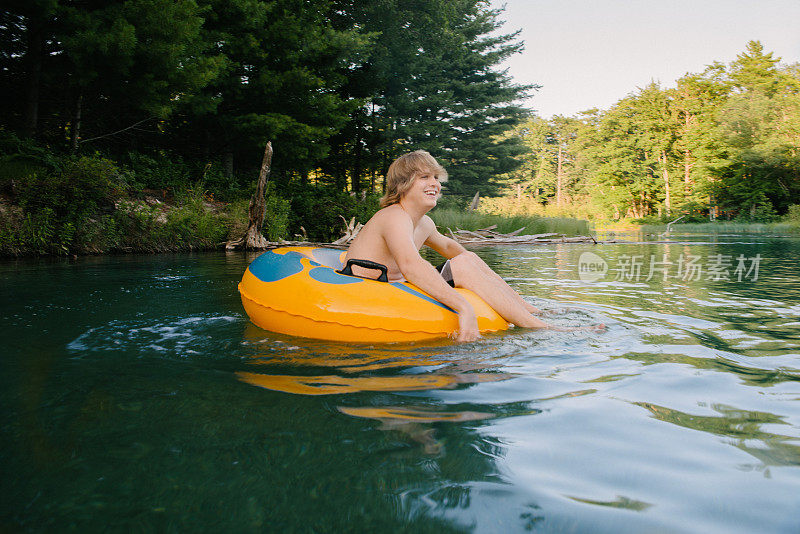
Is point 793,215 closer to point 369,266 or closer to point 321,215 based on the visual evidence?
point 321,215

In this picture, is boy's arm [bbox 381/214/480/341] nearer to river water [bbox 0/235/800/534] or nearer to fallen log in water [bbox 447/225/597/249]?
river water [bbox 0/235/800/534]

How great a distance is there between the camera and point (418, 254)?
3891 millimetres

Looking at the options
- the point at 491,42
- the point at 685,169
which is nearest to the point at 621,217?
the point at 685,169

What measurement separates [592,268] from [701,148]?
3448 cm

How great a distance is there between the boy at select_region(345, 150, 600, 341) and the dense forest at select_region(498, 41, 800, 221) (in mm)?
26408

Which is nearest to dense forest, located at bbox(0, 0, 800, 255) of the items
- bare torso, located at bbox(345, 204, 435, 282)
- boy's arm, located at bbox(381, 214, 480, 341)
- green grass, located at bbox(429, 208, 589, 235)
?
green grass, located at bbox(429, 208, 589, 235)

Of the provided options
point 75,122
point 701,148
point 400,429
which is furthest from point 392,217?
point 701,148

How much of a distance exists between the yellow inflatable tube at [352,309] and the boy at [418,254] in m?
0.09

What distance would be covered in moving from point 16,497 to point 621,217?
5030 centimetres

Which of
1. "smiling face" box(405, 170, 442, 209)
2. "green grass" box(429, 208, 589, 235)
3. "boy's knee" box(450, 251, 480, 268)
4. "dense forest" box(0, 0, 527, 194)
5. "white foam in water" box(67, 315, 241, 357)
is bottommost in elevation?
"white foam in water" box(67, 315, 241, 357)

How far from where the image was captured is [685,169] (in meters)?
40.8

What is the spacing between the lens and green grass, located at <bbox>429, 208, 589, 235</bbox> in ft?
58.3

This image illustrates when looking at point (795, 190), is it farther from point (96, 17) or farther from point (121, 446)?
point (121, 446)

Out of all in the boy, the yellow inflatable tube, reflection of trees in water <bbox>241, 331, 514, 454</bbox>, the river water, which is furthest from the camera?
the boy
